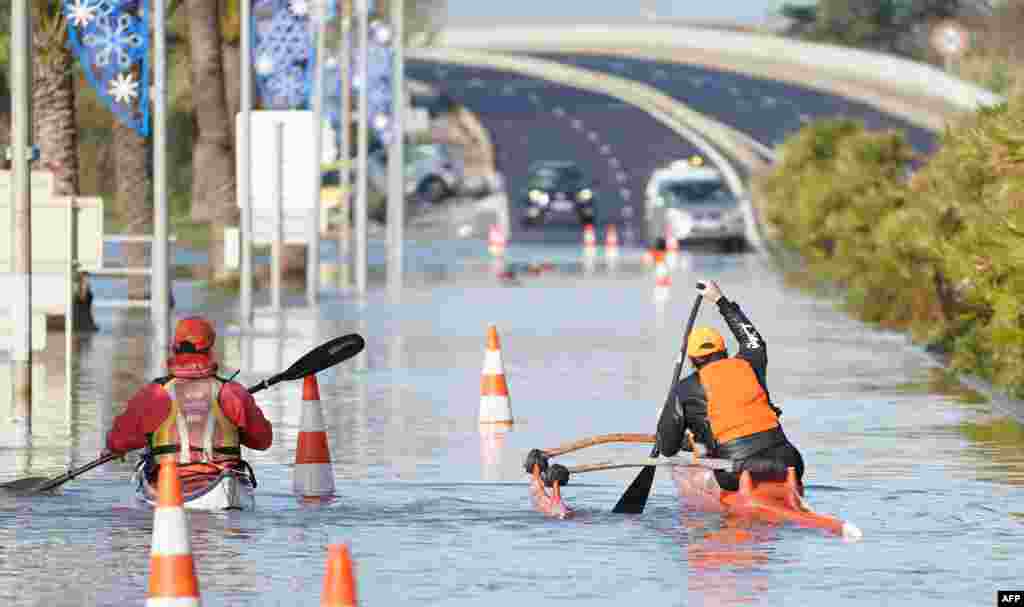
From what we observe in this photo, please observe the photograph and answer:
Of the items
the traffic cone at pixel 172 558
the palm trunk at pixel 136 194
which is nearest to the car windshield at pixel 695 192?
the palm trunk at pixel 136 194

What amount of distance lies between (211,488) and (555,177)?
6488cm

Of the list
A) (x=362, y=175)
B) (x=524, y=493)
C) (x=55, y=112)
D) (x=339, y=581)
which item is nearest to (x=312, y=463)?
(x=524, y=493)

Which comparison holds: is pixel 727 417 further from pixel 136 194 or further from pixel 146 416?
pixel 136 194

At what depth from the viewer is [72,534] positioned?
1544 centimetres

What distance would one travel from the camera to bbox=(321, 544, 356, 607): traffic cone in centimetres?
1030

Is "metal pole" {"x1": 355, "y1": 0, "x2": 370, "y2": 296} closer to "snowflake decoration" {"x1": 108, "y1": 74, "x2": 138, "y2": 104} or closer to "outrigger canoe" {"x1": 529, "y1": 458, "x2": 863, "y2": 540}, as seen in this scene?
"snowflake decoration" {"x1": 108, "y1": 74, "x2": 138, "y2": 104}

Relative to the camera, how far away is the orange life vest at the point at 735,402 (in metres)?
16.3

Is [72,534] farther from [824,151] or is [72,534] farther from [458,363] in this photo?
[824,151]

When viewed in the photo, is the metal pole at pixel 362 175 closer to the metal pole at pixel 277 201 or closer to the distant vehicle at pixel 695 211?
the metal pole at pixel 277 201

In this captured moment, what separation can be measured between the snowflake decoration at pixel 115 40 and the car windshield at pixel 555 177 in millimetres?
47836

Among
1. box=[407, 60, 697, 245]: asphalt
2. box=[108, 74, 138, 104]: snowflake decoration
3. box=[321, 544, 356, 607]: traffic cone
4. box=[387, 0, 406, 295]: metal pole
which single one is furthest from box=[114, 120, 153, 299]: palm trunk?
box=[407, 60, 697, 245]: asphalt

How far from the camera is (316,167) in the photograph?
41219mm

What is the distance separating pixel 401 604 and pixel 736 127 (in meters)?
91.6

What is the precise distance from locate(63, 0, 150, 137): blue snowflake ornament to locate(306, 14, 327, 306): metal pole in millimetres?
7479
